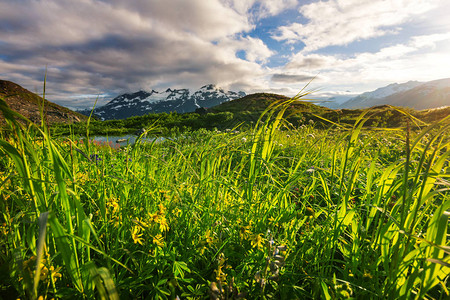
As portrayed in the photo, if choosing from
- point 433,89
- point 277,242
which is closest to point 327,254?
point 277,242

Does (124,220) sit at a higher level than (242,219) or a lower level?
higher

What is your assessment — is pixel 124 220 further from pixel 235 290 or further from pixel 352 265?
pixel 352 265

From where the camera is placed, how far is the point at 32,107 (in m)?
36.5

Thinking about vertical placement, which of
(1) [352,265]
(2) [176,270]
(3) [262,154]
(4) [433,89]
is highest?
(4) [433,89]

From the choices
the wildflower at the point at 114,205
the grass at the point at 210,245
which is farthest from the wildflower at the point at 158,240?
the wildflower at the point at 114,205

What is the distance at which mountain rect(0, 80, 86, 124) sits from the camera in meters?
1.12

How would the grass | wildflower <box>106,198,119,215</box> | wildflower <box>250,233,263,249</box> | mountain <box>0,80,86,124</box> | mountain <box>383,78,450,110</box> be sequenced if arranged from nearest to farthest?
the grass, mountain <box>0,80,86,124</box>, wildflower <box>250,233,263,249</box>, wildflower <box>106,198,119,215</box>, mountain <box>383,78,450,110</box>

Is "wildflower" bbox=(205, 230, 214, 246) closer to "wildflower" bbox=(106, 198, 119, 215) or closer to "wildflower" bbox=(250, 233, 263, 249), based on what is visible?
"wildflower" bbox=(250, 233, 263, 249)

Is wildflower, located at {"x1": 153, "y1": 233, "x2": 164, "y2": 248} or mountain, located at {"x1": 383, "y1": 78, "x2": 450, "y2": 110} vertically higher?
mountain, located at {"x1": 383, "y1": 78, "x2": 450, "y2": 110}

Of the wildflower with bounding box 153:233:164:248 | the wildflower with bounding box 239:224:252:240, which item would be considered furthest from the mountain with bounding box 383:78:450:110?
the wildflower with bounding box 153:233:164:248

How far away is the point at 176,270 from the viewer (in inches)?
44.4

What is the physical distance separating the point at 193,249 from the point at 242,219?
0.42 m

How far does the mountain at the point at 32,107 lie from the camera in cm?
112

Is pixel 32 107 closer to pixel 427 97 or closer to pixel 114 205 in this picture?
pixel 114 205
